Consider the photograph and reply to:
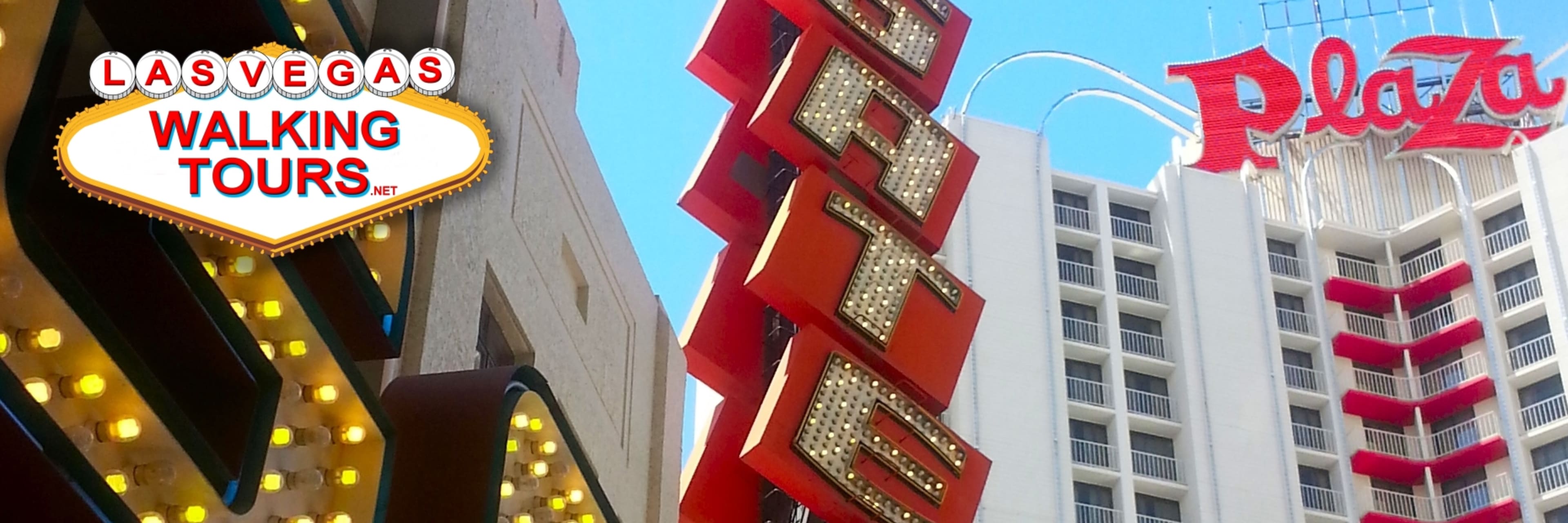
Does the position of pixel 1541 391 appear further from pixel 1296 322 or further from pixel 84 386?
pixel 84 386

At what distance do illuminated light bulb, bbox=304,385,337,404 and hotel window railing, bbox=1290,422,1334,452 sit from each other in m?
41.0

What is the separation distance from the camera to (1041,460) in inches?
1606

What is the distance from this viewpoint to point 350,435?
6.93 m

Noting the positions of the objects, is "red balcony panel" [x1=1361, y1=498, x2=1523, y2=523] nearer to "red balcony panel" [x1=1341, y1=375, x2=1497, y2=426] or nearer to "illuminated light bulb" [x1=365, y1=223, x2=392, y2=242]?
"red balcony panel" [x1=1341, y1=375, x2=1497, y2=426]

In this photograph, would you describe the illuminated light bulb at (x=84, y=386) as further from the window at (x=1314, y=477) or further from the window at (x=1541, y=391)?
the window at (x=1541, y=391)

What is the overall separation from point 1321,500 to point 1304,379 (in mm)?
3873

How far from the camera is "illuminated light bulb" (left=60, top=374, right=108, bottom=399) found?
210 inches

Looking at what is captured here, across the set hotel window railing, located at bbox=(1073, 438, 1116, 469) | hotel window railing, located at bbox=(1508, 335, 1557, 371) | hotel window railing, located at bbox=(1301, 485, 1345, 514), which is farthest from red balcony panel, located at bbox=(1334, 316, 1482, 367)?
hotel window railing, located at bbox=(1073, 438, 1116, 469)

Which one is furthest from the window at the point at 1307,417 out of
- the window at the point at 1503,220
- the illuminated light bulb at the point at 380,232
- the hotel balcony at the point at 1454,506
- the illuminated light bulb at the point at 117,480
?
the illuminated light bulb at the point at 117,480


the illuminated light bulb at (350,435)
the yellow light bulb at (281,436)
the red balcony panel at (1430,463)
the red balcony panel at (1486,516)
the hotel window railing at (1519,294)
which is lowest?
the yellow light bulb at (281,436)

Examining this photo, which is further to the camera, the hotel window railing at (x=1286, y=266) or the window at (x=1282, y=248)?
the window at (x=1282, y=248)

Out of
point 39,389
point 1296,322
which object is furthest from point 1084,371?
point 39,389

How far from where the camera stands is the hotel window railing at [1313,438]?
44969 mm

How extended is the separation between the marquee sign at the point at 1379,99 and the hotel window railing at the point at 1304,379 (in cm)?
591
